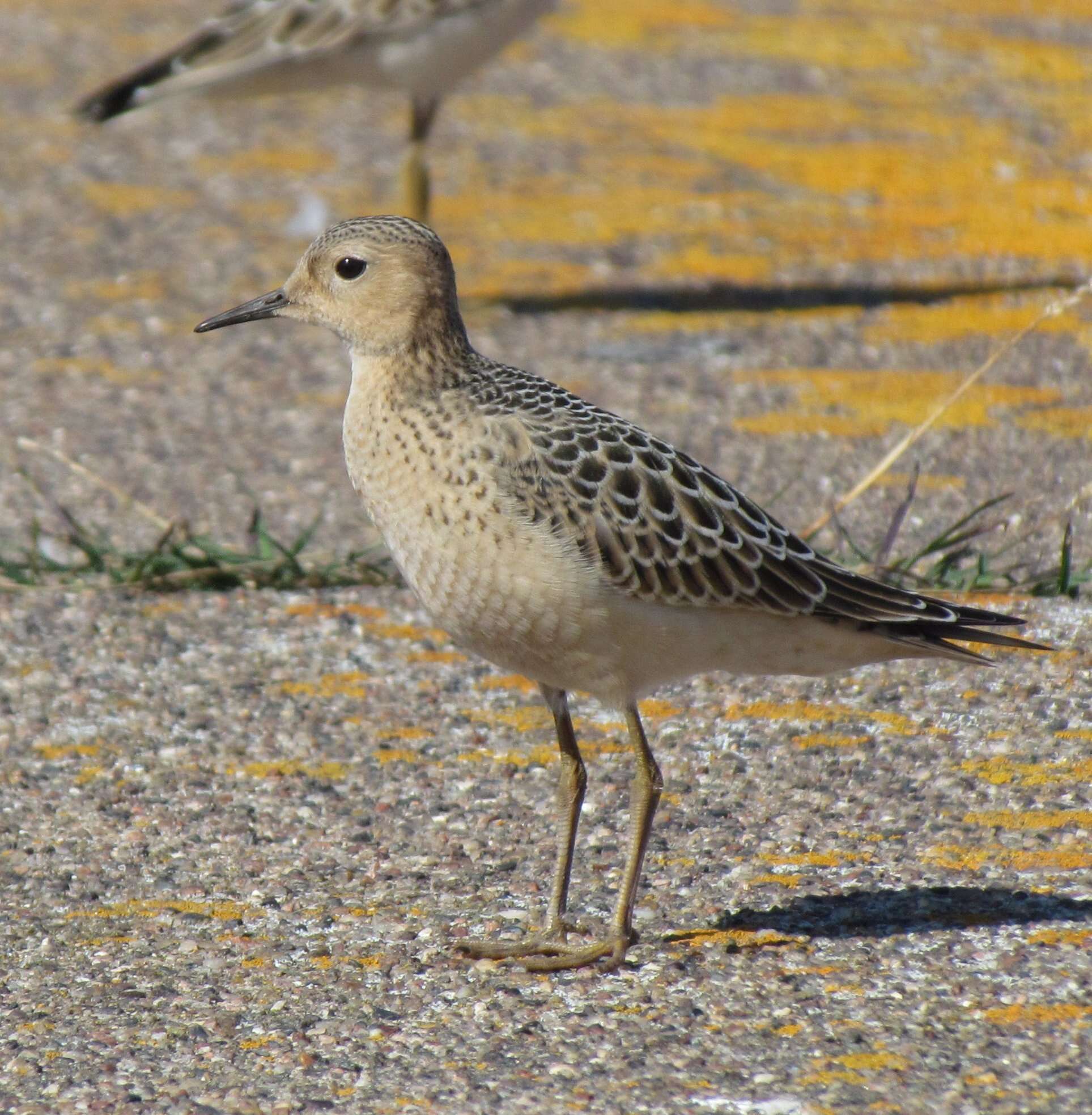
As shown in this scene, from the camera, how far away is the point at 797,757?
4516mm

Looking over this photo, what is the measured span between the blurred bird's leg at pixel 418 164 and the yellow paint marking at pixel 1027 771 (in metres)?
4.54

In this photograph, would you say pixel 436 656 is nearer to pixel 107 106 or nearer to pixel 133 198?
pixel 107 106

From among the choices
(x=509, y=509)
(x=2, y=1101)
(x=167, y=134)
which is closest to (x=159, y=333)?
(x=167, y=134)

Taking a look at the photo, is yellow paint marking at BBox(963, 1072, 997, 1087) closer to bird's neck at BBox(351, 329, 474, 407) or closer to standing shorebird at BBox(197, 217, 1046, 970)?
standing shorebird at BBox(197, 217, 1046, 970)

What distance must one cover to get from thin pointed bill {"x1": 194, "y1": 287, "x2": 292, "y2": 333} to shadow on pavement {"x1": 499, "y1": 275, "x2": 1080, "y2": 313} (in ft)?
11.2

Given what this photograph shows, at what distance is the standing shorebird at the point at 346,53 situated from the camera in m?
8.05

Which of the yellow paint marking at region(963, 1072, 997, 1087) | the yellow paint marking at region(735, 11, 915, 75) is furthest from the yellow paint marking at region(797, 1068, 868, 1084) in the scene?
the yellow paint marking at region(735, 11, 915, 75)

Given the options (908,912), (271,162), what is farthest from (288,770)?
(271,162)

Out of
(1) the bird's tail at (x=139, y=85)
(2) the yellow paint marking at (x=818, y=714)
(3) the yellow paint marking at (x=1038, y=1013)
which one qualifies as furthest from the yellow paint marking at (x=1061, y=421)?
(1) the bird's tail at (x=139, y=85)

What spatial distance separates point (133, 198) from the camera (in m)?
9.09

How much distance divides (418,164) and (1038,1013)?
5695 mm

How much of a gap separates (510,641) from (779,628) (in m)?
0.57

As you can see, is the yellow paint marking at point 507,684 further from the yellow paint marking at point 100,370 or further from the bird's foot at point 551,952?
the yellow paint marking at point 100,370

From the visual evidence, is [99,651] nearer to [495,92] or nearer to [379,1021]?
[379,1021]
